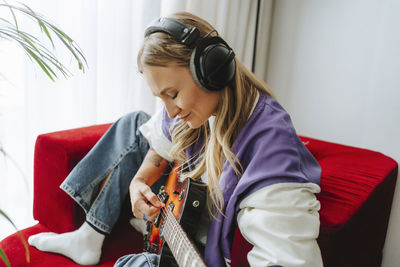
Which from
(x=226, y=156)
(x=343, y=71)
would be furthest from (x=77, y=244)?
(x=343, y=71)

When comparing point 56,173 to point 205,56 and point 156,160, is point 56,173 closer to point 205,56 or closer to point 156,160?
point 156,160

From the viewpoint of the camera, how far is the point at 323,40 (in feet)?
5.49

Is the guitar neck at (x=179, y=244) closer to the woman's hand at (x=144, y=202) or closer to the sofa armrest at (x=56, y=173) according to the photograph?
the woman's hand at (x=144, y=202)

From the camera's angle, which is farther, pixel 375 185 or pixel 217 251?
pixel 375 185

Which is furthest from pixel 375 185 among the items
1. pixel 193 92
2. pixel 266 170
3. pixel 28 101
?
pixel 28 101

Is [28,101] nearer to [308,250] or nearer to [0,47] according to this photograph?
[0,47]

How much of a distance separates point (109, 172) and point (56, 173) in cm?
18

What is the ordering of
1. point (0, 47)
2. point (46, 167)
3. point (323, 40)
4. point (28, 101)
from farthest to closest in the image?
point (323, 40)
point (28, 101)
point (0, 47)
point (46, 167)

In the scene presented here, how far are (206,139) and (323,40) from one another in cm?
107

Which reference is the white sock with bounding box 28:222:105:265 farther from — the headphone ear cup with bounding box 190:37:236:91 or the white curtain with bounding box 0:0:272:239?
the headphone ear cup with bounding box 190:37:236:91

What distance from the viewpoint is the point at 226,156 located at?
30.1 inches

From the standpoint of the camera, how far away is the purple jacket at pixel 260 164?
2.17 ft

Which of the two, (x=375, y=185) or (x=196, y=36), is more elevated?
(x=196, y=36)

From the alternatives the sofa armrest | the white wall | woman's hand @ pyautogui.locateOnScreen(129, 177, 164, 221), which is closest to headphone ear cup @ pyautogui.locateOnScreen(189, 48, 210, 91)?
woman's hand @ pyautogui.locateOnScreen(129, 177, 164, 221)
